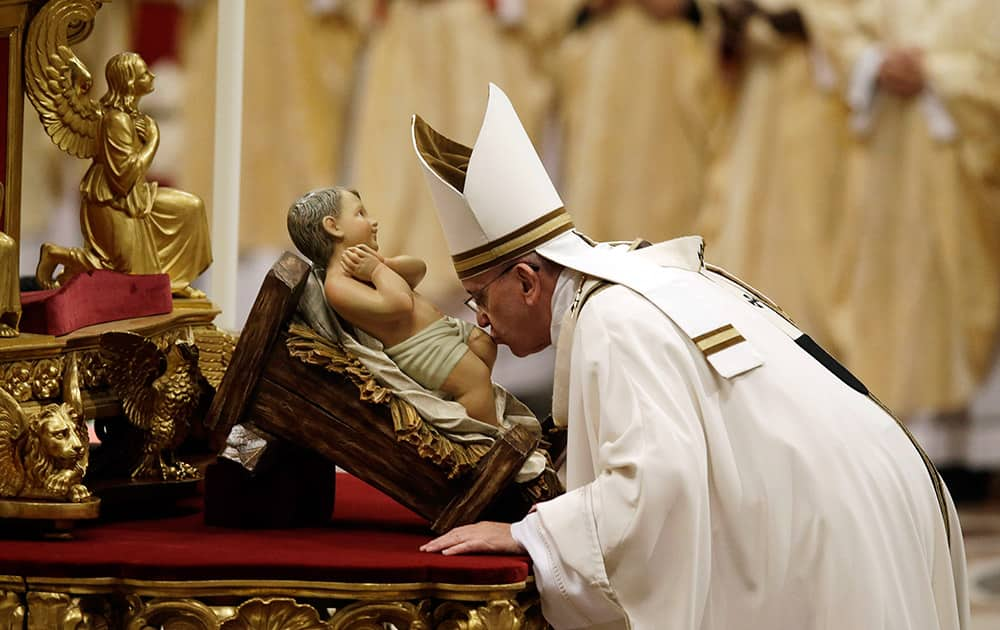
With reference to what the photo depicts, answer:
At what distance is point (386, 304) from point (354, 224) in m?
0.20

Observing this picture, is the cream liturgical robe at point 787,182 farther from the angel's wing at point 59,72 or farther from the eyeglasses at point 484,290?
the angel's wing at point 59,72

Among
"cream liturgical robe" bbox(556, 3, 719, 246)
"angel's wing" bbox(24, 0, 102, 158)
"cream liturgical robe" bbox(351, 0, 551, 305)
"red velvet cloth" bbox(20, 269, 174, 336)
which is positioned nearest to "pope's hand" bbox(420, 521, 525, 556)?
"red velvet cloth" bbox(20, 269, 174, 336)

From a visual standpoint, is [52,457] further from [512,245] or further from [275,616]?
[512,245]

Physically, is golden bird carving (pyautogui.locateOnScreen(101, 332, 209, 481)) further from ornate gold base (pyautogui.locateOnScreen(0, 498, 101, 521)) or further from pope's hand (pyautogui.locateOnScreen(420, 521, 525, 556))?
pope's hand (pyautogui.locateOnScreen(420, 521, 525, 556))

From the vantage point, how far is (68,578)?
2.90m

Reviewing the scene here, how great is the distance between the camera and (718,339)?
334 centimetres

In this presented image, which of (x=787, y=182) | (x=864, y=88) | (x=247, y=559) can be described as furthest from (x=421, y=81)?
(x=247, y=559)

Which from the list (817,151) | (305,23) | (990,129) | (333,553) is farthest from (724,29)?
(333,553)

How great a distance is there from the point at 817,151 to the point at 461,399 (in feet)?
21.4

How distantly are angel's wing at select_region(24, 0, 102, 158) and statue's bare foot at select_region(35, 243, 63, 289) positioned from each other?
0.81 feet

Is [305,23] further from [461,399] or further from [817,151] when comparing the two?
[461,399]

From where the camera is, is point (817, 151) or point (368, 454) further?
point (817, 151)

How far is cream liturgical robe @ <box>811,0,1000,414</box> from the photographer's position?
9.44 meters

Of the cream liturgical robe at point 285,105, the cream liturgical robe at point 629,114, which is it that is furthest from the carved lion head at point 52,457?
the cream liturgical robe at point 629,114
